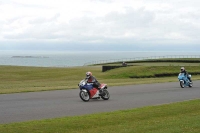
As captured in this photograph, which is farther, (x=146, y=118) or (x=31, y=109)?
(x=31, y=109)

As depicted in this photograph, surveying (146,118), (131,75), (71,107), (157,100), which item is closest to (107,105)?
(71,107)

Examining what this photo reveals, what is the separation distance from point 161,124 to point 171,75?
33.8 meters

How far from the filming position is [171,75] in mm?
44906

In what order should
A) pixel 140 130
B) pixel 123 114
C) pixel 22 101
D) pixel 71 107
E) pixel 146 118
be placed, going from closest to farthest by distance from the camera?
pixel 140 130 → pixel 146 118 → pixel 123 114 → pixel 71 107 → pixel 22 101

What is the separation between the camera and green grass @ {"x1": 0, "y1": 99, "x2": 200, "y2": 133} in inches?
428

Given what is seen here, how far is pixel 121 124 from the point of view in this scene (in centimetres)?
1191

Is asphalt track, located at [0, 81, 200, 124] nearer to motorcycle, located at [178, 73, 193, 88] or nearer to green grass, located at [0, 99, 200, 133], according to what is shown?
green grass, located at [0, 99, 200, 133]

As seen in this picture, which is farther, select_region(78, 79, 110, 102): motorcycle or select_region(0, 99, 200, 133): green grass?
select_region(78, 79, 110, 102): motorcycle

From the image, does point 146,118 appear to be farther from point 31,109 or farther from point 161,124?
point 31,109

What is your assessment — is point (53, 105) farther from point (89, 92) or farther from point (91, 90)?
point (91, 90)

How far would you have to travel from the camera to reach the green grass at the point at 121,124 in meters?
10.9

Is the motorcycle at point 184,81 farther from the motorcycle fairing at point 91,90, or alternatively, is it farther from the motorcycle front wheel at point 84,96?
the motorcycle front wheel at point 84,96

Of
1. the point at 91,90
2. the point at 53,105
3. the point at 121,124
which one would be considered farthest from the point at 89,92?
the point at 121,124

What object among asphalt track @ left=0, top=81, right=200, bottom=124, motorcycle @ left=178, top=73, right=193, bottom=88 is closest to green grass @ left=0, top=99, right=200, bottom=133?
asphalt track @ left=0, top=81, right=200, bottom=124
